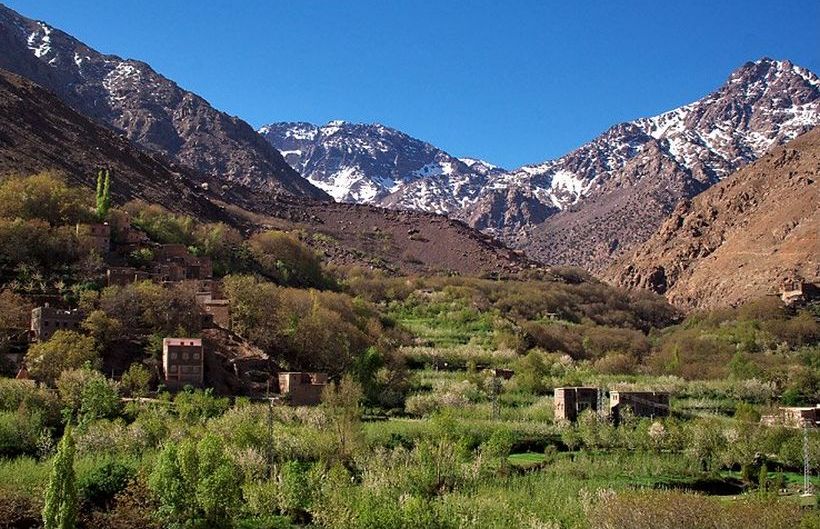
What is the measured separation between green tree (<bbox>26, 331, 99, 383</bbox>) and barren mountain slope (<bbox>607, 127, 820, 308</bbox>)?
2587 inches

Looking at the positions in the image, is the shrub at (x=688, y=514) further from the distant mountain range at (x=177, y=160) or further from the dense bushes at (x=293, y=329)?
the distant mountain range at (x=177, y=160)

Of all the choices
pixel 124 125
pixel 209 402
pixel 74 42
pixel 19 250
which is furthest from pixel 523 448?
pixel 74 42

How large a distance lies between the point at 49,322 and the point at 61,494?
1869cm

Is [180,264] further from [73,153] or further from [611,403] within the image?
Result: [73,153]

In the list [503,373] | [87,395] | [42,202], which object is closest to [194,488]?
[87,395]

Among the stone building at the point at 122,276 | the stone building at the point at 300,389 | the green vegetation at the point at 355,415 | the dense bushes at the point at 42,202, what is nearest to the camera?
the green vegetation at the point at 355,415

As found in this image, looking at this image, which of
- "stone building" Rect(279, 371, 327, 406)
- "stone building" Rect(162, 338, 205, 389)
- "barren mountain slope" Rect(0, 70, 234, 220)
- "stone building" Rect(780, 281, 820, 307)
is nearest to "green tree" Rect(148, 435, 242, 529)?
"stone building" Rect(162, 338, 205, 389)

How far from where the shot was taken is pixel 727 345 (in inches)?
2896

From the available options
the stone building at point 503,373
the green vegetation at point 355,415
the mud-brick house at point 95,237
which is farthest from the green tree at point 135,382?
the stone building at point 503,373

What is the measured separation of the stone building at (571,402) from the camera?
47.9m

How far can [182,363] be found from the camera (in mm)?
40781

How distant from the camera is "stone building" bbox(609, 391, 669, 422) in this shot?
4916cm

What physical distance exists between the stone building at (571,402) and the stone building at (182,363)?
18.5m

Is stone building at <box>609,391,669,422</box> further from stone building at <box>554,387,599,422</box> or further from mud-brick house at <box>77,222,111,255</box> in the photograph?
mud-brick house at <box>77,222,111,255</box>
